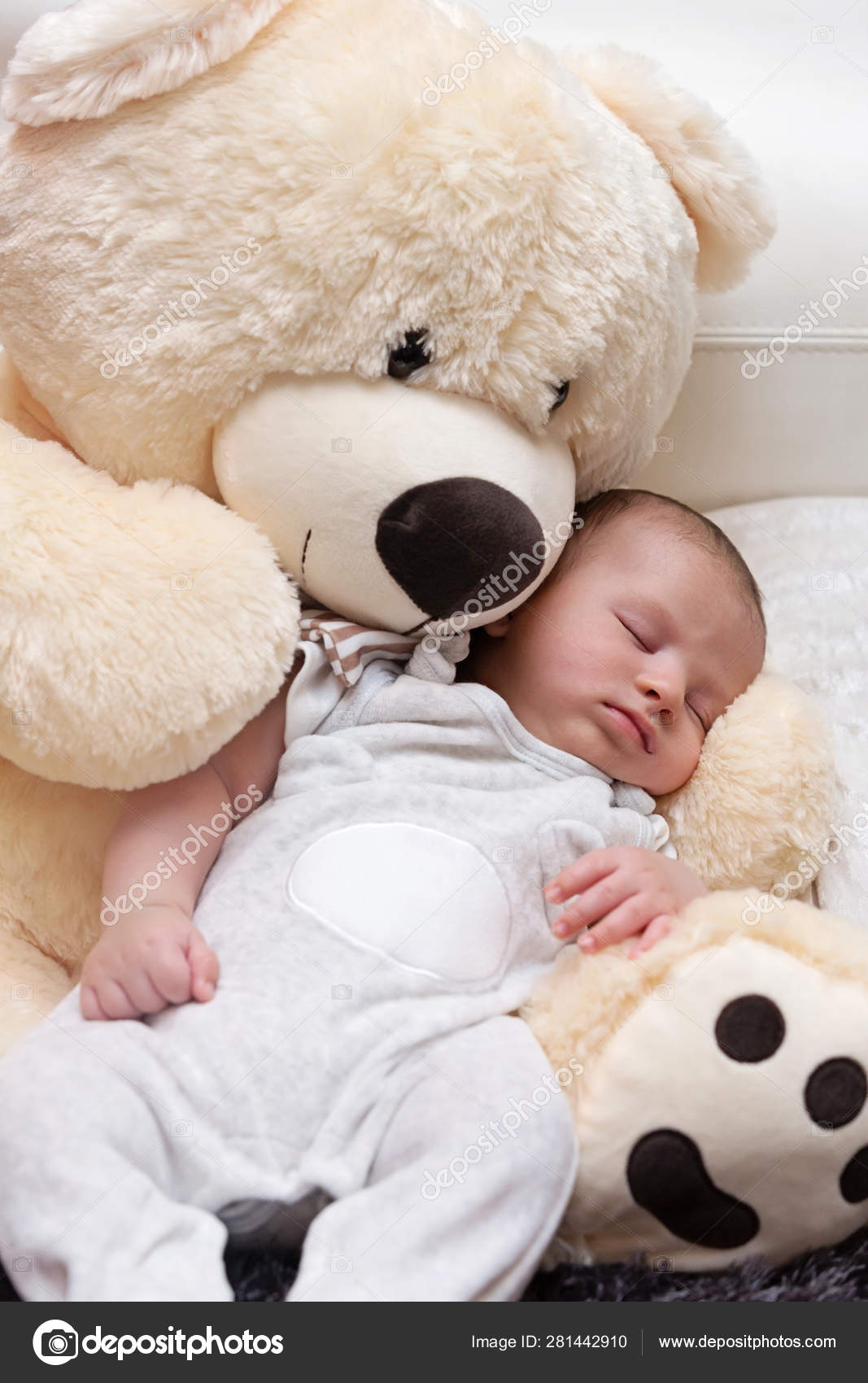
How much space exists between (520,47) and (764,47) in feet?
2.23

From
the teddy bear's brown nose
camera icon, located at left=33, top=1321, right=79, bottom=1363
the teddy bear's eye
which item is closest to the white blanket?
the teddy bear's brown nose

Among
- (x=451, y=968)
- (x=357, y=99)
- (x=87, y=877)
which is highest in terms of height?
(x=357, y=99)

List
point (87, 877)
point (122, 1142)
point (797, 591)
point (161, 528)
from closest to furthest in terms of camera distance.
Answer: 1. point (122, 1142)
2. point (161, 528)
3. point (87, 877)
4. point (797, 591)

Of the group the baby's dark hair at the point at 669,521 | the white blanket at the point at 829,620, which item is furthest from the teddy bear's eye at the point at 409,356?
the white blanket at the point at 829,620

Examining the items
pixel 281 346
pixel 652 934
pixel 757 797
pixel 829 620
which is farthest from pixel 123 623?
pixel 829 620

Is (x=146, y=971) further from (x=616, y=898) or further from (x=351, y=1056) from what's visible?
(x=616, y=898)

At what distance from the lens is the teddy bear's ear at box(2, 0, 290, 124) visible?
0.89m

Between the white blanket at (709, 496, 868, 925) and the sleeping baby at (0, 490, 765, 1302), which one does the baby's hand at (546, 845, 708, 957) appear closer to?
the sleeping baby at (0, 490, 765, 1302)

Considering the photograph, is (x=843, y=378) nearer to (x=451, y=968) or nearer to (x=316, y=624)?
(x=316, y=624)

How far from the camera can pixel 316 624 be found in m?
1.06

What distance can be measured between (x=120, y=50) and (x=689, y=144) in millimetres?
495

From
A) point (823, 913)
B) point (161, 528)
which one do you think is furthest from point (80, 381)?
point (823, 913)

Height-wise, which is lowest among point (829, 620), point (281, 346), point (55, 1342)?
point (55, 1342)

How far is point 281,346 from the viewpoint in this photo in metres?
0.94
